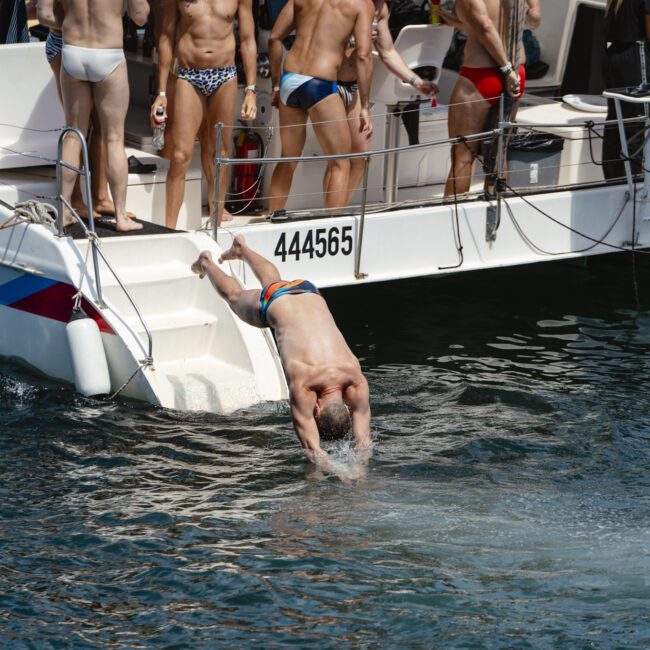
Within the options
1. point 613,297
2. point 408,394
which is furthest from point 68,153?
point 613,297

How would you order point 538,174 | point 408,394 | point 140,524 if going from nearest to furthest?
point 140,524 < point 408,394 < point 538,174

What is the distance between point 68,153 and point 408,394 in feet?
9.16

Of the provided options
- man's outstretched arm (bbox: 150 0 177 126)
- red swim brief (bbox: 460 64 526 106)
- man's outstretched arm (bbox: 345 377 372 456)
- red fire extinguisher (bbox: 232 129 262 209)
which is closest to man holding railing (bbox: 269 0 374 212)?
red fire extinguisher (bbox: 232 129 262 209)

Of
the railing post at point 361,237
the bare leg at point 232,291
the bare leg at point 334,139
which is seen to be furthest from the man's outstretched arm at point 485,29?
the bare leg at point 232,291

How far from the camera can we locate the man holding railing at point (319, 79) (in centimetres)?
875

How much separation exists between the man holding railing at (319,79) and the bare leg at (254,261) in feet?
4.10

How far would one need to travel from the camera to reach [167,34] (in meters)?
8.77

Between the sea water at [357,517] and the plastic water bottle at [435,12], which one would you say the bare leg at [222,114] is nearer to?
the sea water at [357,517]

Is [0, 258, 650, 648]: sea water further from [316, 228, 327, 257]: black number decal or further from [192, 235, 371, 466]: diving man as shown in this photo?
[316, 228, 327, 257]: black number decal

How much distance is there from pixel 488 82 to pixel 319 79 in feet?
4.73

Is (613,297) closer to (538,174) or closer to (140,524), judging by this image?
(538,174)

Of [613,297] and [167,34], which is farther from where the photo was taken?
[613,297]

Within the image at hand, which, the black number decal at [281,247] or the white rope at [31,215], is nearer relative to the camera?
the white rope at [31,215]

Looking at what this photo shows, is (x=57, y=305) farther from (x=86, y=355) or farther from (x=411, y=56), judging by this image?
(x=411, y=56)
